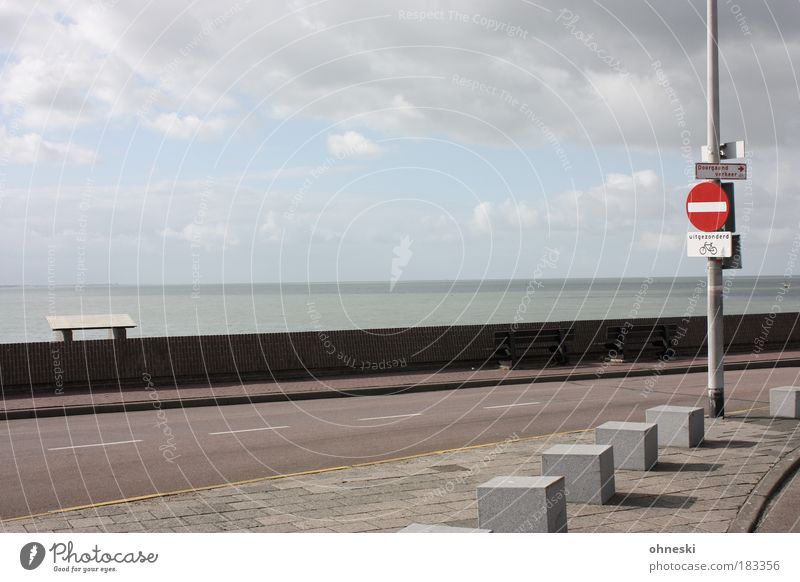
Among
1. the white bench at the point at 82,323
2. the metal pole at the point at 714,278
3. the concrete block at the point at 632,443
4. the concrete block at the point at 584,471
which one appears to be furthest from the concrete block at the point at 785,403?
the white bench at the point at 82,323

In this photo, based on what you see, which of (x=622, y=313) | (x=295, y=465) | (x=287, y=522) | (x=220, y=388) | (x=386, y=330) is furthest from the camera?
(x=622, y=313)

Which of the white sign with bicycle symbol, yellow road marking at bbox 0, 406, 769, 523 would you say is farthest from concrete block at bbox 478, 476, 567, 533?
the white sign with bicycle symbol

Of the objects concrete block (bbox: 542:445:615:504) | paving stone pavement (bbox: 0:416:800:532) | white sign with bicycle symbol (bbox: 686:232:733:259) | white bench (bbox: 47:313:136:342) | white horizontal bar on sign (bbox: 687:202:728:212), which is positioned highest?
white horizontal bar on sign (bbox: 687:202:728:212)

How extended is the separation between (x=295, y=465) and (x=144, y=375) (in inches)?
385

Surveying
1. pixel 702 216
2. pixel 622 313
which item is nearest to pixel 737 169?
pixel 702 216

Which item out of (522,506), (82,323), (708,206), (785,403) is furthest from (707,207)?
(82,323)

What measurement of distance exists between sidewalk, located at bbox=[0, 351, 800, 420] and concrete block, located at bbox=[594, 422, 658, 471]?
373 inches

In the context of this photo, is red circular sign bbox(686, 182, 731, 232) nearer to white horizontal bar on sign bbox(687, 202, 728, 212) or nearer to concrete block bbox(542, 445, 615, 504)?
white horizontal bar on sign bbox(687, 202, 728, 212)

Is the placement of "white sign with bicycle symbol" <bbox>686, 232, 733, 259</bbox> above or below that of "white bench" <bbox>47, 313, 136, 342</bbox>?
above

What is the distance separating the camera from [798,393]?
46.3 ft

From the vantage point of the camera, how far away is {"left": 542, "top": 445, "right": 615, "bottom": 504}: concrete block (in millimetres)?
8469

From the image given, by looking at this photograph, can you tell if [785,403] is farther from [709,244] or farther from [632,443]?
[632,443]

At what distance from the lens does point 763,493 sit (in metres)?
8.73
